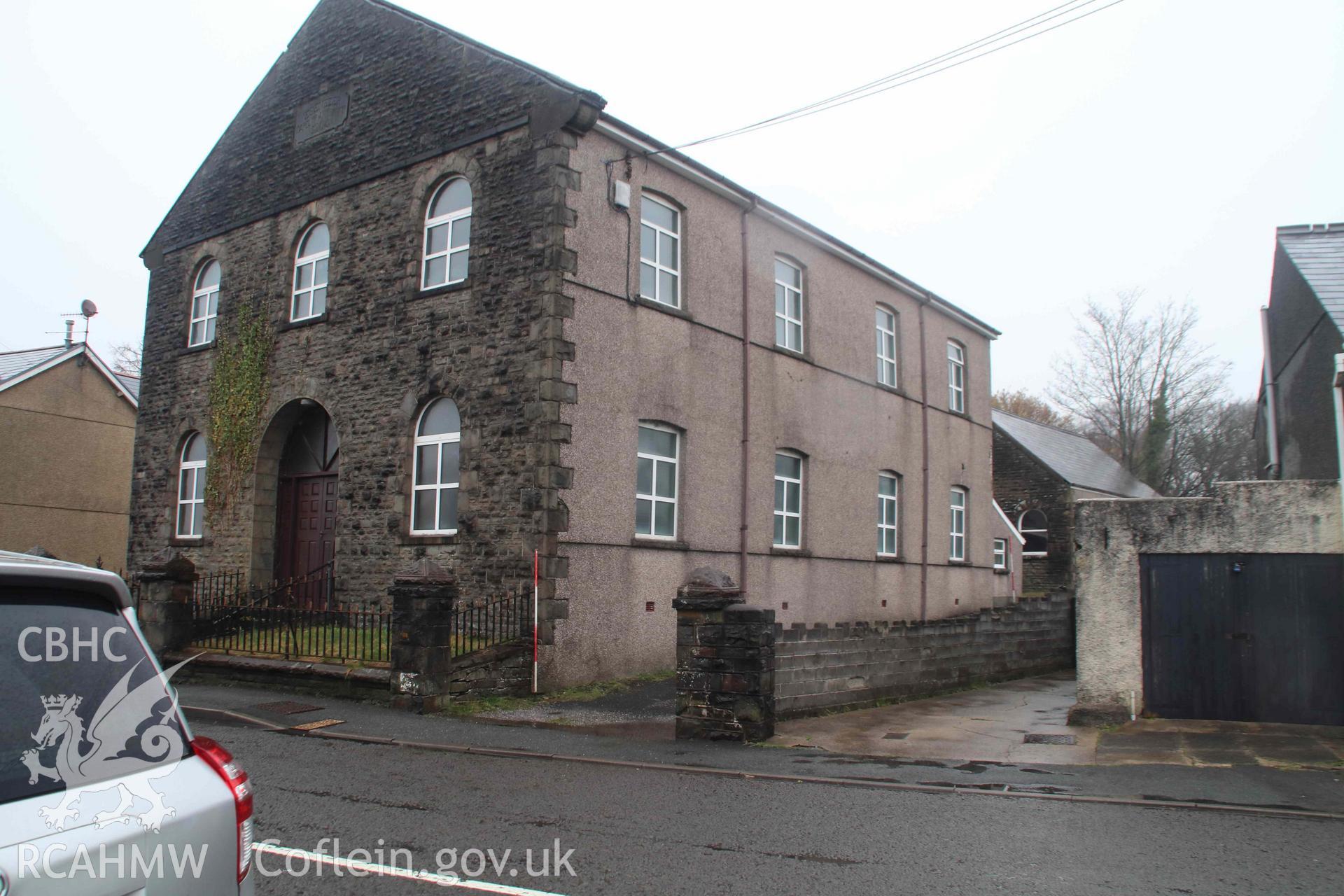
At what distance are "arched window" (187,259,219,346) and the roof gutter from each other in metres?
9.64

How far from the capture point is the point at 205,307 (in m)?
20.6

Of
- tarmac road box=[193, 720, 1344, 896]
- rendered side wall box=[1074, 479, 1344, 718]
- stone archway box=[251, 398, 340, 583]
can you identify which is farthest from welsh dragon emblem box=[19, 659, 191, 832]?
stone archway box=[251, 398, 340, 583]

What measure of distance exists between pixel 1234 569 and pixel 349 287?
13814 millimetres

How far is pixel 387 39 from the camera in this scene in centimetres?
1748

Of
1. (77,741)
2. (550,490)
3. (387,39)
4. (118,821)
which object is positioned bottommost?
(118,821)

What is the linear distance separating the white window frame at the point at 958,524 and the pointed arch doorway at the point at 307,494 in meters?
14.9

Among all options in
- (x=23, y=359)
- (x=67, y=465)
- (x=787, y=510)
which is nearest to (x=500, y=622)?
(x=787, y=510)

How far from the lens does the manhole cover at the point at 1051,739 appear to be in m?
10.9

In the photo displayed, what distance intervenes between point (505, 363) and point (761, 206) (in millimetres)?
6694

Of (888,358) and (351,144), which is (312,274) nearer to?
(351,144)

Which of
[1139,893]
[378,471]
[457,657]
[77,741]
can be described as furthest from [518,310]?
[77,741]

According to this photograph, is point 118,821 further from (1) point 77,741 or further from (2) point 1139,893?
(2) point 1139,893

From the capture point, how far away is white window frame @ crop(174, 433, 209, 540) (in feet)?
65.4

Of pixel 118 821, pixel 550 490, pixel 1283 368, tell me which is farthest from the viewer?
pixel 1283 368
